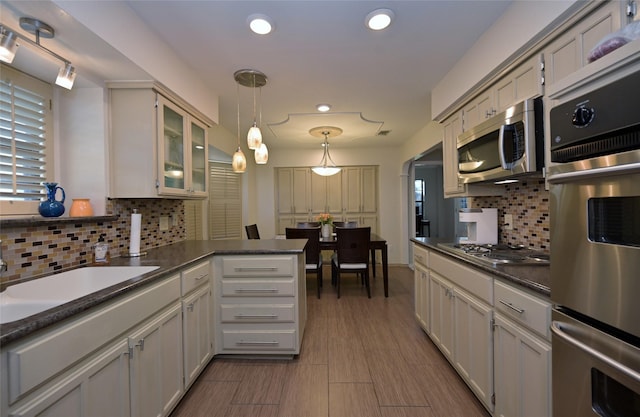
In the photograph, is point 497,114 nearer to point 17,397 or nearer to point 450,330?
point 450,330

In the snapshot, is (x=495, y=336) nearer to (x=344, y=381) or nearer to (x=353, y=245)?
(x=344, y=381)

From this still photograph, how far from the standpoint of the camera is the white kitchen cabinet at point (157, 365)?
1234 mm

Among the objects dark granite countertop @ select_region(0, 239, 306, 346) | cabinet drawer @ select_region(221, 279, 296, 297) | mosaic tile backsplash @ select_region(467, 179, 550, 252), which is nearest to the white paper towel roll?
dark granite countertop @ select_region(0, 239, 306, 346)

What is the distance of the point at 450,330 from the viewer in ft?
6.26

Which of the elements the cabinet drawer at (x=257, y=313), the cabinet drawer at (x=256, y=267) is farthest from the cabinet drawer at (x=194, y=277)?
the cabinet drawer at (x=257, y=313)

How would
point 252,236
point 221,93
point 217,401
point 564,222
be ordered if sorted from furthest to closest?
point 252,236 → point 221,93 → point 217,401 → point 564,222

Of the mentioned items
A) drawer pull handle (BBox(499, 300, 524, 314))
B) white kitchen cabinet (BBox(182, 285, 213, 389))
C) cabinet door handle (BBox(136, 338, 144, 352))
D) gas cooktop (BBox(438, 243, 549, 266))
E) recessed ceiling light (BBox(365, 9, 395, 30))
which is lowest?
white kitchen cabinet (BBox(182, 285, 213, 389))

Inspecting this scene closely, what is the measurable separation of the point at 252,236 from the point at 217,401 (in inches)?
107

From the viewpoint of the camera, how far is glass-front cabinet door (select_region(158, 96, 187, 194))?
197 centimetres

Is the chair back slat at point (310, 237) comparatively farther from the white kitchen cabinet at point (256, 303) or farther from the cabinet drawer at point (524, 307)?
the cabinet drawer at point (524, 307)

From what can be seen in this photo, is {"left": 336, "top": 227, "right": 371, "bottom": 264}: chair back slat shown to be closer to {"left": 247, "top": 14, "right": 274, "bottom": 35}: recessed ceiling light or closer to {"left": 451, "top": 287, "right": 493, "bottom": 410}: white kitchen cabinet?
{"left": 451, "top": 287, "right": 493, "bottom": 410}: white kitchen cabinet

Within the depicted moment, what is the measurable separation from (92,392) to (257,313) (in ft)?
3.76

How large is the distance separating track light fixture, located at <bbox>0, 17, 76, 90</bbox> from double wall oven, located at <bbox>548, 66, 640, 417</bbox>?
2156 millimetres

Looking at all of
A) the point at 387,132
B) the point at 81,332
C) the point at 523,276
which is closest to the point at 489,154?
the point at 523,276
